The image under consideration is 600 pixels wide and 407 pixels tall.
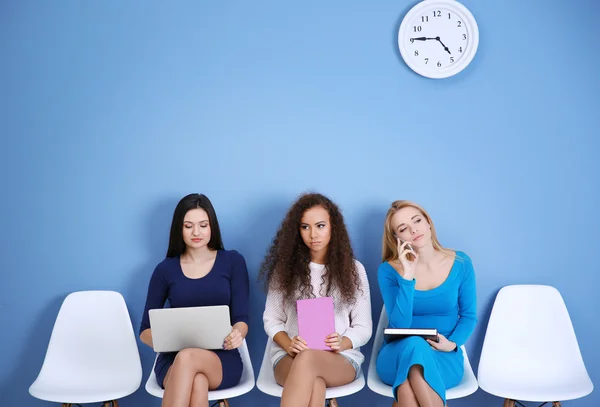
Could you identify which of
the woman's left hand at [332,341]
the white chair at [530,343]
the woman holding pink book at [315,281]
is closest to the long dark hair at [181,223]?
the woman holding pink book at [315,281]

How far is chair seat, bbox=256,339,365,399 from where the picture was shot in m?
2.33

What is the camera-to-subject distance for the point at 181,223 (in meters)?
2.70

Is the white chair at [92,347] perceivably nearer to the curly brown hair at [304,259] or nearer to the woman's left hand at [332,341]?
the curly brown hair at [304,259]

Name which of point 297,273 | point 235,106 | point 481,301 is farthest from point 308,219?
point 481,301

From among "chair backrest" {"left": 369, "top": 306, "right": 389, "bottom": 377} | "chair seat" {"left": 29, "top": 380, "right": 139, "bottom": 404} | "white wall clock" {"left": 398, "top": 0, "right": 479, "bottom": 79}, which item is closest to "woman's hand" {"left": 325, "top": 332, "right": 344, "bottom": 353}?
"chair backrest" {"left": 369, "top": 306, "right": 389, "bottom": 377}

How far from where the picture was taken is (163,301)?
2717 mm

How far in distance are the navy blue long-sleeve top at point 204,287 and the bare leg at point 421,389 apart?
0.77 metres

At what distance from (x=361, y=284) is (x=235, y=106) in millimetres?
1012

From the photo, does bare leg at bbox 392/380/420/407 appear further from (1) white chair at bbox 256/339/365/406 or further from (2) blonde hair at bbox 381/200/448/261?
(2) blonde hair at bbox 381/200/448/261

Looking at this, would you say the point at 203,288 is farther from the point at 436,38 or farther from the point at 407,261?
the point at 436,38

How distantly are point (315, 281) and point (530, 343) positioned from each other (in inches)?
39.2

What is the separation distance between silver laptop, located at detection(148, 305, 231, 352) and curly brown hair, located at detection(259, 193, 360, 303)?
14.7 inches

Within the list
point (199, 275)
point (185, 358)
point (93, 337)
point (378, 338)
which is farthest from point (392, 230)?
point (93, 337)

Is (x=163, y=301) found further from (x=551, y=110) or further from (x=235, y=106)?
(x=551, y=110)
